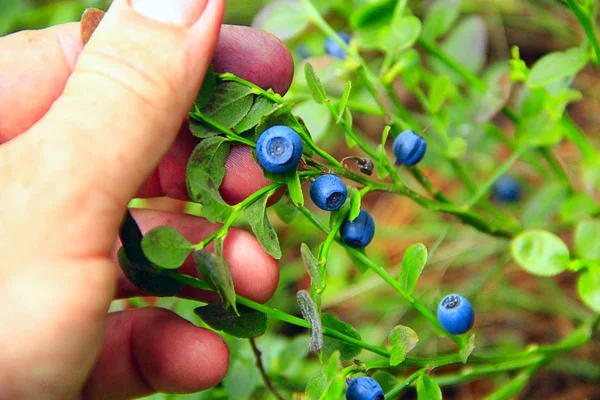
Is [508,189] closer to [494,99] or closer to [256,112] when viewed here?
[494,99]

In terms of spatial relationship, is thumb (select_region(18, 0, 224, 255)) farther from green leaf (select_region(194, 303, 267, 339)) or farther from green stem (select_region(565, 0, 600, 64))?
green stem (select_region(565, 0, 600, 64))

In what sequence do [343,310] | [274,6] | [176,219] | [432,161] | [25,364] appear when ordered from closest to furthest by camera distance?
[25,364], [176,219], [274,6], [432,161], [343,310]

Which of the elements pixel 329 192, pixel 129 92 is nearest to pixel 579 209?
pixel 329 192

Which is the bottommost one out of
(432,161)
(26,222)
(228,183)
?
(432,161)

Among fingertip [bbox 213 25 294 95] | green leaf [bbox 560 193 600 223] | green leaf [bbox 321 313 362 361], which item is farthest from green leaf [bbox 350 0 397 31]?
green leaf [bbox 321 313 362 361]

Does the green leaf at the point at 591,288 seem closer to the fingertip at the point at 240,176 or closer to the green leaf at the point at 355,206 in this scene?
the green leaf at the point at 355,206

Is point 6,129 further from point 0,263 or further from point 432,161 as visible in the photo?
point 432,161

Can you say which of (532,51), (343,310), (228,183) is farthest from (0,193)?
(532,51)
